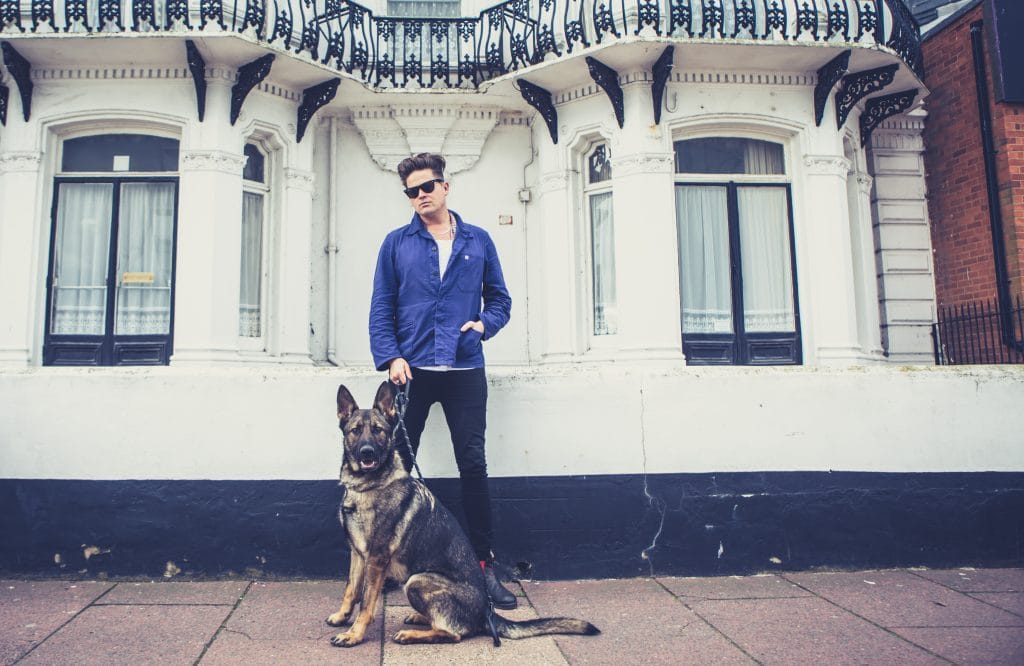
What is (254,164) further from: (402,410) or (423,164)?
(402,410)

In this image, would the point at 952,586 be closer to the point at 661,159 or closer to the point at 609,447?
the point at 609,447

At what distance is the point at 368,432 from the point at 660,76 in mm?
6007

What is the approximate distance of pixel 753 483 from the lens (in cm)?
524

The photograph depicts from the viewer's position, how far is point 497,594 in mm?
4324

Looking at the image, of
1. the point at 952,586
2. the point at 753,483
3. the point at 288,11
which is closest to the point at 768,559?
the point at 753,483

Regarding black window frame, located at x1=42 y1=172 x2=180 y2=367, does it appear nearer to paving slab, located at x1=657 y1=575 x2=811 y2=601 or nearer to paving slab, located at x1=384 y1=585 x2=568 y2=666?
paving slab, located at x1=384 y1=585 x2=568 y2=666

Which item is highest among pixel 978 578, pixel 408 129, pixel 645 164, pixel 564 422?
pixel 408 129

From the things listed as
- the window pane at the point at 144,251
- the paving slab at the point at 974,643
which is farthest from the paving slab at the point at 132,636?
the window pane at the point at 144,251

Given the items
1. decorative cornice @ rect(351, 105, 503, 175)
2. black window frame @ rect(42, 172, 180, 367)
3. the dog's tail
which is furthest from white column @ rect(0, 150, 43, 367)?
the dog's tail

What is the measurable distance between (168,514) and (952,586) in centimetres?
530

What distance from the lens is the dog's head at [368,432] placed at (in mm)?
3625

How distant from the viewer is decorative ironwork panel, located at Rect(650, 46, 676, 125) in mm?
7934

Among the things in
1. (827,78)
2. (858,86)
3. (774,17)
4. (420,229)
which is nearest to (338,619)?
(420,229)

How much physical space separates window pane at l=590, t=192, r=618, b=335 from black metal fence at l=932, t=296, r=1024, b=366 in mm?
4203
